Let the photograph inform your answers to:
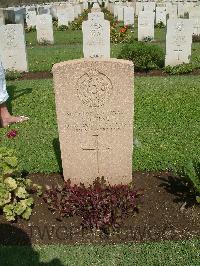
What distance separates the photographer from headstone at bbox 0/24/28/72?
10859 mm

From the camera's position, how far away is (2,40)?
436 inches

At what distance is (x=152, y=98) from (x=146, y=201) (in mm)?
3901

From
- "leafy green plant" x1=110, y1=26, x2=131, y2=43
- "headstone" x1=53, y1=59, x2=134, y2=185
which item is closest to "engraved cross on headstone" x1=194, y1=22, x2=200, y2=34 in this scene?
"leafy green plant" x1=110, y1=26, x2=131, y2=43

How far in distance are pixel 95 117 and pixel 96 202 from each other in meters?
0.94

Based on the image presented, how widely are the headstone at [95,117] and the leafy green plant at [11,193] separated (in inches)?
24.6

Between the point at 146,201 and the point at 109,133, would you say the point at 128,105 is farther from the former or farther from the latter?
the point at 146,201

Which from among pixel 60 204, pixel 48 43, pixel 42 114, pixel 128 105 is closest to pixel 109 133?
pixel 128 105

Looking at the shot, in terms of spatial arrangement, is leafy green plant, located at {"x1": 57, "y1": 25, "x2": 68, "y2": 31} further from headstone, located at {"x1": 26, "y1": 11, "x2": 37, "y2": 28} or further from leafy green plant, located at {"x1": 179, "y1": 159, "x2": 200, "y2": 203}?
leafy green plant, located at {"x1": 179, "y1": 159, "x2": 200, "y2": 203}

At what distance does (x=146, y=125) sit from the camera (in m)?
6.77

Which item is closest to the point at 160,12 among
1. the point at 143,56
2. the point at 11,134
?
the point at 143,56

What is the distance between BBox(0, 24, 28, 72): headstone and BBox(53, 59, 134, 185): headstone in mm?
7238

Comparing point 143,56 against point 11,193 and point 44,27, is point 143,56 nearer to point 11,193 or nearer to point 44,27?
point 11,193

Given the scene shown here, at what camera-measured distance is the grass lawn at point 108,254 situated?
144 inches

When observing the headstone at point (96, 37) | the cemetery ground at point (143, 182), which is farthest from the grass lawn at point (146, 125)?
the headstone at point (96, 37)
